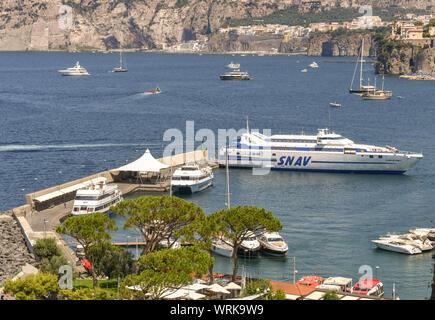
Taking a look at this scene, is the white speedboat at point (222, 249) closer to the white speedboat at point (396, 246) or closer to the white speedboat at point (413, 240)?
the white speedboat at point (396, 246)

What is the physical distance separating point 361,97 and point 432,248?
95.2 metres

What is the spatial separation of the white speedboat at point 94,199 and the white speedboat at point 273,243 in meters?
12.7

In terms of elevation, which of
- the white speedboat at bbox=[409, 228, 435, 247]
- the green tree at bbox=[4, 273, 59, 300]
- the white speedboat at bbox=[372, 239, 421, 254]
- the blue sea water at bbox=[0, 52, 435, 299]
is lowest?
the blue sea water at bbox=[0, 52, 435, 299]

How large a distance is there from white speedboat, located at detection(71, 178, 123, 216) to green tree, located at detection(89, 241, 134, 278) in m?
14.7

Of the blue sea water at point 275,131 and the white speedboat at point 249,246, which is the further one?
the blue sea water at point 275,131

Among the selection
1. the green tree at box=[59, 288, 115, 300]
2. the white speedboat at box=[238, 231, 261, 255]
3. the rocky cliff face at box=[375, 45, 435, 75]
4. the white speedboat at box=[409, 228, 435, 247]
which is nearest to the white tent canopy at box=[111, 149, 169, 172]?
the white speedboat at box=[238, 231, 261, 255]

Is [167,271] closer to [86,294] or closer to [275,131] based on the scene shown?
[86,294]

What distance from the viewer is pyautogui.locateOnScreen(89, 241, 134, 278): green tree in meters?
31.5

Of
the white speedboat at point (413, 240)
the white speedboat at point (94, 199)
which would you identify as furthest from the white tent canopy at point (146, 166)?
the white speedboat at point (413, 240)

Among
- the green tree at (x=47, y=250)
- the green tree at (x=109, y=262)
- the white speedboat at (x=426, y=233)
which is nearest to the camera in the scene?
the green tree at (x=109, y=262)

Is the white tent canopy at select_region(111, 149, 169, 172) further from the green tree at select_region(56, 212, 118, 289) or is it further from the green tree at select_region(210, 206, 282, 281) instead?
the green tree at select_region(56, 212, 118, 289)

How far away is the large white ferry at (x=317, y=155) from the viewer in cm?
6291

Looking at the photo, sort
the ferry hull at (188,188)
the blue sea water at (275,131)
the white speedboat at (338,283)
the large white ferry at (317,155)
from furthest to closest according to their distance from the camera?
the large white ferry at (317,155)
the ferry hull at (188,188)
the blue sea water at (275,131)
the white speedboat at (338,283)
